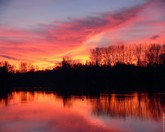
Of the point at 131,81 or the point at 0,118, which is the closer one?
the point at 0,118

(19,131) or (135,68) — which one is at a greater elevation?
(135,68)

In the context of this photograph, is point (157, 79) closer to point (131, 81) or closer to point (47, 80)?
point (131, 81)

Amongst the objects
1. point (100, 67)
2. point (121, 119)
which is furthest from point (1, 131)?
point (100, 67)

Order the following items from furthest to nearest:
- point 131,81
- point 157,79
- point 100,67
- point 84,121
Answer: point 100,67 → point 131,81 → point 157,79 → point 84,121

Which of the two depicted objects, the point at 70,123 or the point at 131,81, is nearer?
the point at 70,123

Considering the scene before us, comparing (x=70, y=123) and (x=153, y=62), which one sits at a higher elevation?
(x=153, y=62)

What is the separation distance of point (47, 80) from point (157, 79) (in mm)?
68524

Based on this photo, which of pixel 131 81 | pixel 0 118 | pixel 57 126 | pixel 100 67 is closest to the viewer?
pixel 57 126

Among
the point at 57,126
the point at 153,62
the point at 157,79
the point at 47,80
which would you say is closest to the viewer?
the point at 57,126

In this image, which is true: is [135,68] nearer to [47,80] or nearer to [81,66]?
[81,66]

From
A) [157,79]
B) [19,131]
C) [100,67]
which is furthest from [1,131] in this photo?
[100,67]

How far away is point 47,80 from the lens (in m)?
138

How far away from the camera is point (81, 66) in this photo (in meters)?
111

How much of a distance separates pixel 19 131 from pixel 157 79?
2450 inches
